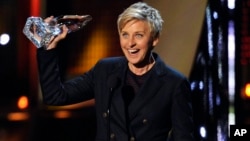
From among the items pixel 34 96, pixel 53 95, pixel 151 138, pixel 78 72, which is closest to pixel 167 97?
pixel 151 138

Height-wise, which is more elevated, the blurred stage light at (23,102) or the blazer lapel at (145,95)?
the blazer lapel at (145,95)

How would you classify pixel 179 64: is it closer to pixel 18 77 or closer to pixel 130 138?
pixel 18 77

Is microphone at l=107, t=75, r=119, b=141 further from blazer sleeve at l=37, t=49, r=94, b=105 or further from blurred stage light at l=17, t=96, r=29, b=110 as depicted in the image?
blurred stage light at l=17, t=96, r=29, b=110

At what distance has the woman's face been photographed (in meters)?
1.61

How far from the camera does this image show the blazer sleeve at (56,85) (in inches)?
65.0

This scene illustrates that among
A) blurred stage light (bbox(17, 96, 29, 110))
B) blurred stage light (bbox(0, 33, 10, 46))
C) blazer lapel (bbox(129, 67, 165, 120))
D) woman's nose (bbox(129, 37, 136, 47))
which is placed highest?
woman's nose (bbox(129, 37, 136, 47))

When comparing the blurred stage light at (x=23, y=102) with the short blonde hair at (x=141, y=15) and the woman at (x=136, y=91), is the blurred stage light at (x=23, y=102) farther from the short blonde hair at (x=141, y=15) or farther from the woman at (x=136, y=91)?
the short blonde hair at (x=141, y=15)

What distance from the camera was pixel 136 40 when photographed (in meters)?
1.63

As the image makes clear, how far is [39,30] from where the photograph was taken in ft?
5.39

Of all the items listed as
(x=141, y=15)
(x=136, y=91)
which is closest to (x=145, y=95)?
(x=136, y=91)

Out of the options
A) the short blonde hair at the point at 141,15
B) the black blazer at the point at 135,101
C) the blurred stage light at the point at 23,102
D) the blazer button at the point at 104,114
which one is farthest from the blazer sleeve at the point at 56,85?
the blurred stage light at the point at 23,102

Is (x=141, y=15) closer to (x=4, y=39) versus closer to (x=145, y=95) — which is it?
(x=145, y=95)

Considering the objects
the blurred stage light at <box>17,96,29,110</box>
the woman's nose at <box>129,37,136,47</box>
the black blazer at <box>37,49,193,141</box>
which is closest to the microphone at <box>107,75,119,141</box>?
the black blazer at <box>37,49,193,141</box>

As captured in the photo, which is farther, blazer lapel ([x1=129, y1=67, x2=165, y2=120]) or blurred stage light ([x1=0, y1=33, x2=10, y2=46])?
blurred stage light ([x1=0, y1=33, x2=10, y2=46])
